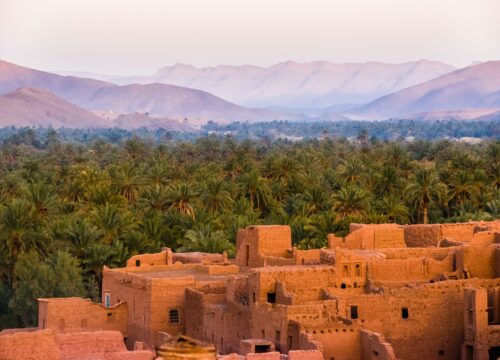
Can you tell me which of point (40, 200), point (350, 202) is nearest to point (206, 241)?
point (40, 200)

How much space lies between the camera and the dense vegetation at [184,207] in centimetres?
5144

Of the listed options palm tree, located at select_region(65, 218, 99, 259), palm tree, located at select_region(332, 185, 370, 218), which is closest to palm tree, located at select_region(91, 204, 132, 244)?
palm tree, located at select_region(65, 218, 99, 259)

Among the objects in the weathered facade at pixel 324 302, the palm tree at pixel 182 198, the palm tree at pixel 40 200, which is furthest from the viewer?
the palm tree at pixel 182 198

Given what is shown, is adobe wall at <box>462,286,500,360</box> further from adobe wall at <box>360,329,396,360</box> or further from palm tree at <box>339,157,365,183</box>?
palm tree at <box>339,157,365,183</box>

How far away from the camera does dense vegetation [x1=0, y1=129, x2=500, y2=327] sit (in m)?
51.4

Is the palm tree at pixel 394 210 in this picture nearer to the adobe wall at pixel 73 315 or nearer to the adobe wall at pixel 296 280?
the adobe wall at pixel 73 315

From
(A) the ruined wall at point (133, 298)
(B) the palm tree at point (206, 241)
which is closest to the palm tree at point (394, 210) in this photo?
(B) the palm tree at point (206, 241)

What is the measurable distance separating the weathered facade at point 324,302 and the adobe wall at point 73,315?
3 centimetres

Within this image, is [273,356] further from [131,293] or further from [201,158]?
[201,158]

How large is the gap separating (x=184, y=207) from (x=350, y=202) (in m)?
8.21

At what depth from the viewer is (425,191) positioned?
64.8 m

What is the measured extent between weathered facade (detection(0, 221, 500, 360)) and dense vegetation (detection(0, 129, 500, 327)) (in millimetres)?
7038

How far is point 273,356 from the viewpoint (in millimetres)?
30125

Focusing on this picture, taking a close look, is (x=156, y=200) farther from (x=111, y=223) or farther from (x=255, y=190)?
(x=111, y=223)
